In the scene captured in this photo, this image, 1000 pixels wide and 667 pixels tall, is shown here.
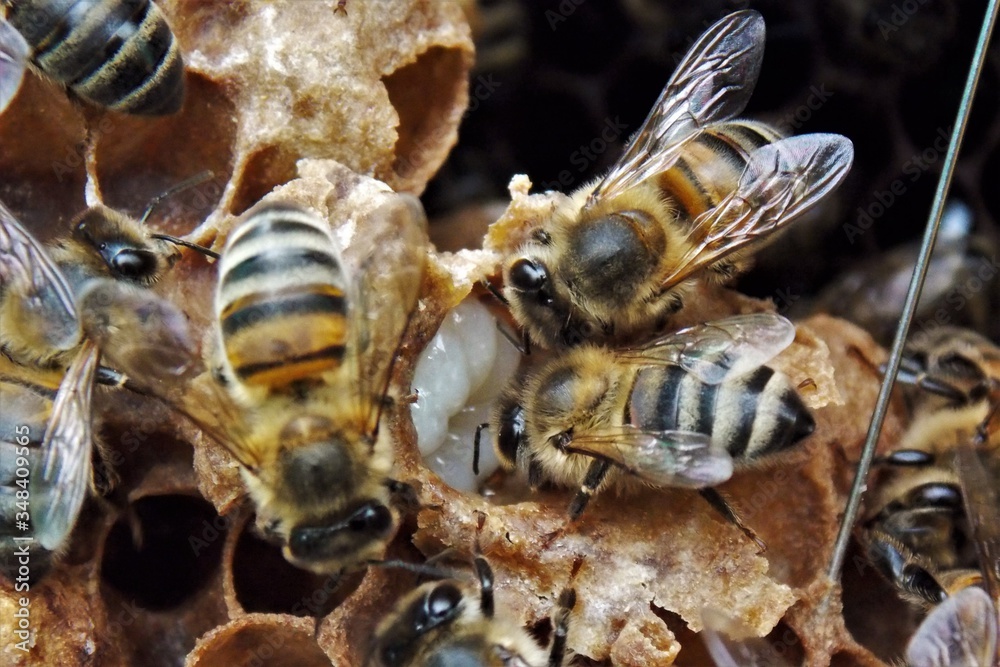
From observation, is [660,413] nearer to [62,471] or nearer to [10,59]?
[62,471]

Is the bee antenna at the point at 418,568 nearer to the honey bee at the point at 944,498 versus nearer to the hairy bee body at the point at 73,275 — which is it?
the hairy bee body at the point at 73,275

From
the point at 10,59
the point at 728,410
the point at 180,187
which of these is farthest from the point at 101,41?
the point at 728,410

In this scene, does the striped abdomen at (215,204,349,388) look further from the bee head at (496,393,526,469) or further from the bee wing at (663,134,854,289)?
the bee wing at (663,134,854,289)

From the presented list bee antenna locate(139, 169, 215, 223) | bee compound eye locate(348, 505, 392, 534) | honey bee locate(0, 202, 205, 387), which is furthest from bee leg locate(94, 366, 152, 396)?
bee compound eye locate(348, 505, 392, 534)

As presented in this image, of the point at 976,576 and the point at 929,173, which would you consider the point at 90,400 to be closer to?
the point at 976,576

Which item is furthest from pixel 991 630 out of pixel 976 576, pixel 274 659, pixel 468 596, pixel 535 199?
pixel 274 659

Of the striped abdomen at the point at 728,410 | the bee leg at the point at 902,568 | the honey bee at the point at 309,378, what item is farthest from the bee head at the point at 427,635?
Result: the bee leg at the point at 902,568
